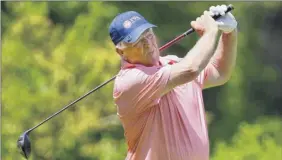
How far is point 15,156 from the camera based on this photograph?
6.06 meters

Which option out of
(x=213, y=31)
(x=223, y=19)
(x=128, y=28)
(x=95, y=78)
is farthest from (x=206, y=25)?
(x=95, y=78)

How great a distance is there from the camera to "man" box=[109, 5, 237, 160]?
10.7 ft

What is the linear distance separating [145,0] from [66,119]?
3.45 feet

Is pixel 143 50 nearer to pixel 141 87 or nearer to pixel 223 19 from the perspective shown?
pixel 141 87

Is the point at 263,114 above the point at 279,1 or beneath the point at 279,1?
beneath

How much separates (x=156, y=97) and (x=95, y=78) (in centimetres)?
278

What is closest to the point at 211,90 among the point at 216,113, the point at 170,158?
the point at 216,113

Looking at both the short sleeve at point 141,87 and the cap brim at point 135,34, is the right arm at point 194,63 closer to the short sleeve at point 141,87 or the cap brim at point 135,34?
the short sleeve at point 141,87

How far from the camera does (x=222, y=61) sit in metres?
3.59

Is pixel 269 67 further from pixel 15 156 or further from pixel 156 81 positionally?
pixel 156 81

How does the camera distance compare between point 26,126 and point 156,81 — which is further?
point 26,126

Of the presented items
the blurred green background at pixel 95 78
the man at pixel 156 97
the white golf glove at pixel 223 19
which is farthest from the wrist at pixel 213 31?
the blurred green background at pixel 95 78

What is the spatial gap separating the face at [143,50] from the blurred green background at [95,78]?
2.67 meters

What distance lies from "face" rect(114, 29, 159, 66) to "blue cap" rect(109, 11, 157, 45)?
0.02m
